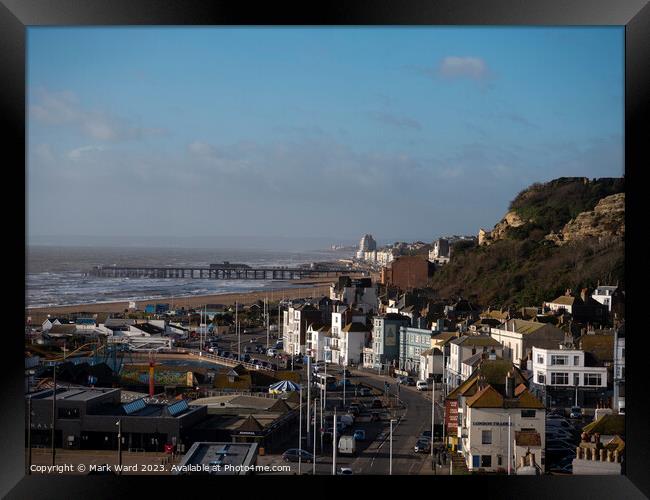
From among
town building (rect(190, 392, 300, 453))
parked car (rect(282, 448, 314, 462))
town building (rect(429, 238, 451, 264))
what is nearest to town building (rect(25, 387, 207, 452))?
town building (rect(190, 392, 300, 453))

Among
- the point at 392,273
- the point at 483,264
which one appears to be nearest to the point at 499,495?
the point at 392,273

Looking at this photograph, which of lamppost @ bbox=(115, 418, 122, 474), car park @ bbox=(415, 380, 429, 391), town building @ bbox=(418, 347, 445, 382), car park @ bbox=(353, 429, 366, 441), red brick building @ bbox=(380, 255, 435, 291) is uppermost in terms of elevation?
red brick building @ bbox=(380, 255, 435, 291)

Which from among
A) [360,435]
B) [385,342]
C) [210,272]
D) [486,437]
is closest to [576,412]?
[486,437]

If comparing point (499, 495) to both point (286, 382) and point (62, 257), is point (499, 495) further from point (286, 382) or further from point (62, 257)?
point (62, 257)

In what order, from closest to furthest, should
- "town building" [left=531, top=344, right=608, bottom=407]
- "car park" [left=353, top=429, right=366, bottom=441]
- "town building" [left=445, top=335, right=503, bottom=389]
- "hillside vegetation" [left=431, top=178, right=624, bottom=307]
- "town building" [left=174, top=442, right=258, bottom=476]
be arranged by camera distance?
"town building" [left=174, top=442, right=258, bottom=476], "car park" [left=353, top=429, right=366, bottom=441], "town building" [left=531, top=344, right=608, bottom=407], "town building" [left=445, top=335, right=503, bottom=389], "hillside vegetation" [left=431, top=178, right=624, bottom=307]

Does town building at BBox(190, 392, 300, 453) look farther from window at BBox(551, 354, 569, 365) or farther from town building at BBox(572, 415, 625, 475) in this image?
window at BBox(551, 354, 569, 365)

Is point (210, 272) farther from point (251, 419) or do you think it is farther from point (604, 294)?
point (604, 294)

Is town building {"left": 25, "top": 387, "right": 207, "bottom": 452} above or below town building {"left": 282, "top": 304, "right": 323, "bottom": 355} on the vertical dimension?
below
